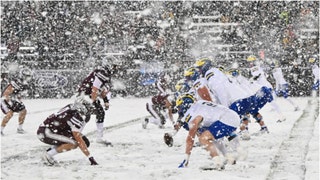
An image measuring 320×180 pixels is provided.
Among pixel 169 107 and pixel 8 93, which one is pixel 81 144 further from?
pixel 169 107

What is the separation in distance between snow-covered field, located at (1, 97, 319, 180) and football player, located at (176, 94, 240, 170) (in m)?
0.27

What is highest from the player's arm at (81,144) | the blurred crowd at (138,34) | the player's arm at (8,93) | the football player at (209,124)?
the football player at (209,124)

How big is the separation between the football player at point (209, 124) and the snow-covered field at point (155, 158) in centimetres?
27

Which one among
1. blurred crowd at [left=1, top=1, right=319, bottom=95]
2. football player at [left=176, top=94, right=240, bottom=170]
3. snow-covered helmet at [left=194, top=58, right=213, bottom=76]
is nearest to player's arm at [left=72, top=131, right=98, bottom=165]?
football player at [left=176, top=94, right=240, bottom=170]

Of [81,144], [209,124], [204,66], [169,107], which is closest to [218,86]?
[204,66]

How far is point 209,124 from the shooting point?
6.78 meters

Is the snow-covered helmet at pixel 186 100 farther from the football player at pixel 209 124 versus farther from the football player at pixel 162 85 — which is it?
the football player at pixel 162 85

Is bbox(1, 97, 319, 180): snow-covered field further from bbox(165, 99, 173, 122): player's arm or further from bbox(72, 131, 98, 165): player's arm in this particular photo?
bbox(165, 99, 173, 122): player's arm

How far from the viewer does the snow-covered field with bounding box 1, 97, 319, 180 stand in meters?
6.75

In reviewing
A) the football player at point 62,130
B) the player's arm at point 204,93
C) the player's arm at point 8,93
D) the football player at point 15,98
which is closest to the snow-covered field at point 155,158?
the football player at point 62,130

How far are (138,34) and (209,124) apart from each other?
1977 centimetres

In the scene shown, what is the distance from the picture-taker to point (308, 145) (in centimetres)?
908

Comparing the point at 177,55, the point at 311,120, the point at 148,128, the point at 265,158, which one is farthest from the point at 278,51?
the point at 265,158

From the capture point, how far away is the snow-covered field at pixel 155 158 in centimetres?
675
